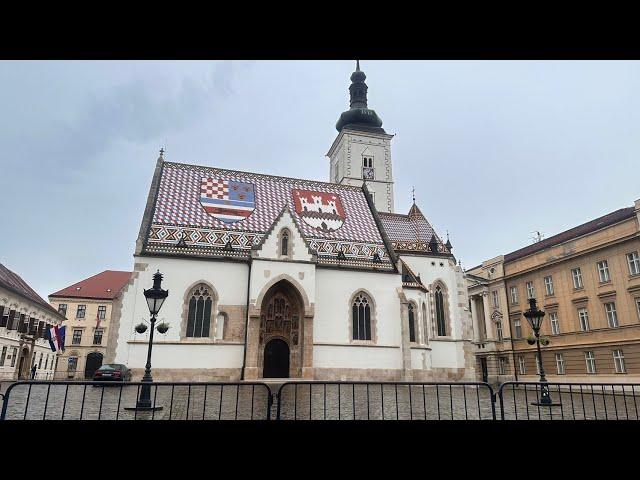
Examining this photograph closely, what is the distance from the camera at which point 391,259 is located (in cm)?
3064

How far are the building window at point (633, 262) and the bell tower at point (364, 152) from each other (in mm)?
26540

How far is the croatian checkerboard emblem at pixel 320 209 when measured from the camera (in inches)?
1247

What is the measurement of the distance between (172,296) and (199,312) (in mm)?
1740

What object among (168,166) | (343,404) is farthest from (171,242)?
(343,404)

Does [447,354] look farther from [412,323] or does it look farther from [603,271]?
[603,271]

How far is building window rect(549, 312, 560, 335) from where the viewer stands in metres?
33.9

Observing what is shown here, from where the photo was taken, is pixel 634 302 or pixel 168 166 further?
pixel 168 166

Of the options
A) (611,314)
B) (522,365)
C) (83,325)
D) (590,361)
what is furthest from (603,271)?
(83,325)

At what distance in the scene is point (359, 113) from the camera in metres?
55.7

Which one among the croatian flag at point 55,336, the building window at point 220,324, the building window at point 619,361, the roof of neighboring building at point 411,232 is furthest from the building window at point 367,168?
the croatian flag at point 55,336

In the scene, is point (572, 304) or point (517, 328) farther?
point (517, 328)

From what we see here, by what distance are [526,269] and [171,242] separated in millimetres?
28170
